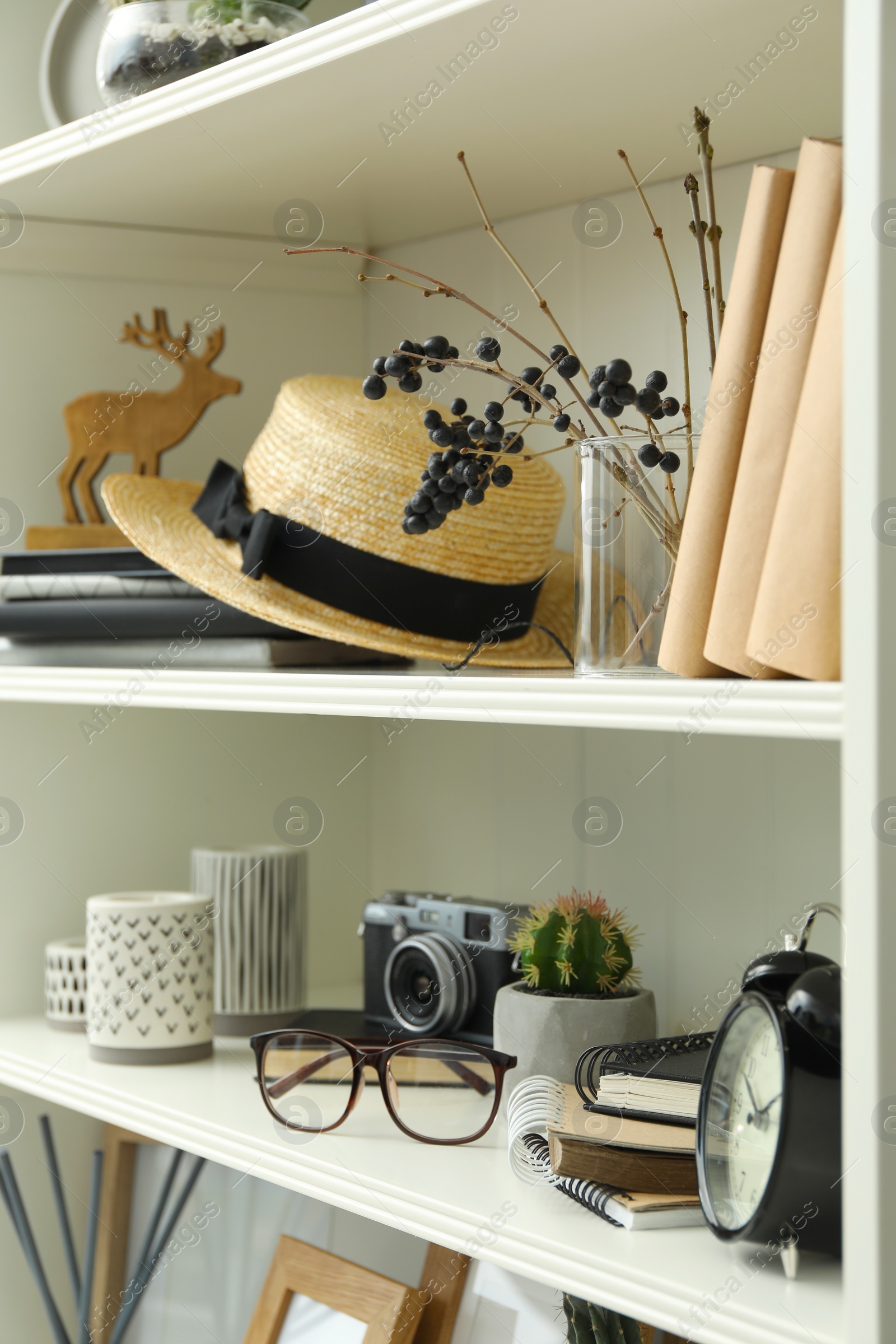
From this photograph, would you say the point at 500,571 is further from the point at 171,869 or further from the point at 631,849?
the point at 171,869

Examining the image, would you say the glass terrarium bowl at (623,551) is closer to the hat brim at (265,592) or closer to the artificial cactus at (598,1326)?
the hat brim at (265,592)

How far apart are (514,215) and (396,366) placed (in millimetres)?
496

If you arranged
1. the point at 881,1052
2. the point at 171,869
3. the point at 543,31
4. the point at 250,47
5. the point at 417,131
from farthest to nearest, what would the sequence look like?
the point at 171,869
the point at 250,47
the point at 417,131
the point at 543,31
the point at 881,1052

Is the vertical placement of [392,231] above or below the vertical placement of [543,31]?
above

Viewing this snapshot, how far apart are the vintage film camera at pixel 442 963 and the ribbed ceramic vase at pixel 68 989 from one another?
0.27 meters

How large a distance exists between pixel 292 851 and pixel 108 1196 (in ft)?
1.31

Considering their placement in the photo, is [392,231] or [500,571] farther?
[392,231]

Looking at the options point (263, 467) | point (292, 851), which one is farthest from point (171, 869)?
→ point (263, 467)

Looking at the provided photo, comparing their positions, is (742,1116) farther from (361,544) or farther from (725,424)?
(361,544)

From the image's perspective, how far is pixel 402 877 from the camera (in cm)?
142

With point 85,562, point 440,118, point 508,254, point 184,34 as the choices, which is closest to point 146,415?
point 85,562

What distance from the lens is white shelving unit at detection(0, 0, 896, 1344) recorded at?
56 cm

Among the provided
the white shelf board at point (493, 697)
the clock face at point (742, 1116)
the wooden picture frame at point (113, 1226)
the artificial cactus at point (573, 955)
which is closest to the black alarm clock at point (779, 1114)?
the clock face at point (742, 1116)

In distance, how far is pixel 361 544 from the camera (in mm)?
1016
